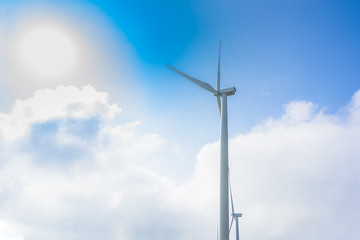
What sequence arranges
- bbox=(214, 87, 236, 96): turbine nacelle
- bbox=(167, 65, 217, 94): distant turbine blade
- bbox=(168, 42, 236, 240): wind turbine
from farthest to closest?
bbox=(167, 65, 217, 94): distant turbine blade, bbox=(214, 87, 236, 96): turbine nacelle, bbox=(168, 42, 236, 240): wind turbine

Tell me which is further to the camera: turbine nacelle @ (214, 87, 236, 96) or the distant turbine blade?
the distant turbine blade

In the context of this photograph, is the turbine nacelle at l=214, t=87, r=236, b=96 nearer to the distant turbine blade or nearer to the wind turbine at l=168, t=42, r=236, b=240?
the wind turbine at l=168, t=42, r=236, b=240

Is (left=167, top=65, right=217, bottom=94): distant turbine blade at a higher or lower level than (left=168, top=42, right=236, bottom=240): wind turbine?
higher

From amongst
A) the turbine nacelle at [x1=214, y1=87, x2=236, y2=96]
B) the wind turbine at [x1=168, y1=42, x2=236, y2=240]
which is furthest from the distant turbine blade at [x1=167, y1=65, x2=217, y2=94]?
the turbine nacelle at [x1=214, y1=87, x2=236, y2=96]

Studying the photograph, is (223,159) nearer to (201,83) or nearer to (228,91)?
(228,91)

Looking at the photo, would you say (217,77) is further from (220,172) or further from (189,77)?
(220,172)

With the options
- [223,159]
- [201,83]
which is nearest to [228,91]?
[201,83]

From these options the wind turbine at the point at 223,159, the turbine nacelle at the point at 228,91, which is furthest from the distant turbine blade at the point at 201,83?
the turbine nacelle at the point at 228,91

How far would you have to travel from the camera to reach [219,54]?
4734 cm

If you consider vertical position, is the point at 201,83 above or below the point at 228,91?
above

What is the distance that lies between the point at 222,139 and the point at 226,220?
9.51 metres

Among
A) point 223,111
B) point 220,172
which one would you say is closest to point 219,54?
point 223,111

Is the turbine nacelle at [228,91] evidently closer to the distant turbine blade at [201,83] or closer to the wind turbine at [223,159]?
the wind turbine at [223,159]

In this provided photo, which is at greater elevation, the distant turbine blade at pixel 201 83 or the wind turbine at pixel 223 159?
the distant turbine blade at pixel 201 83
